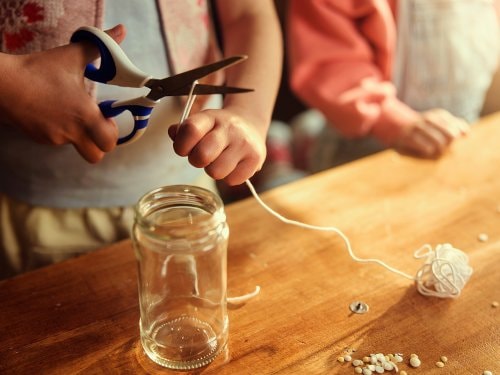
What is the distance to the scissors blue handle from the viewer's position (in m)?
0.59

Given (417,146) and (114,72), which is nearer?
(114,72)

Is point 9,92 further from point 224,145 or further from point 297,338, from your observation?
point 297,338

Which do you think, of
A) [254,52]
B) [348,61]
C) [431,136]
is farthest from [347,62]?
[254,52]

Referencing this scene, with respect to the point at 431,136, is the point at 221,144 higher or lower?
higher

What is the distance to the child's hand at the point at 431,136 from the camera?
1.01 metres

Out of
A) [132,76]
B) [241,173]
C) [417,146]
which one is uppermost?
[132,76]

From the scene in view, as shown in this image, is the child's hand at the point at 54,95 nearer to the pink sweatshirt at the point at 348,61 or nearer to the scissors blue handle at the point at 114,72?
the scissors blue handle at the point at 114,72

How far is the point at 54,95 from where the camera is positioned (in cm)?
60

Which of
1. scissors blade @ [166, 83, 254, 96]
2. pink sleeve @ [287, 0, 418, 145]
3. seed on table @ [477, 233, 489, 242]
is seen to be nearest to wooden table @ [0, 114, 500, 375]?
seed on table @ [477, 233, 489, 242]

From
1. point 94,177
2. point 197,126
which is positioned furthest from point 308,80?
point 197,126

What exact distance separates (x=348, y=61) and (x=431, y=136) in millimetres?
298

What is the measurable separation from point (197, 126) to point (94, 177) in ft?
0.94

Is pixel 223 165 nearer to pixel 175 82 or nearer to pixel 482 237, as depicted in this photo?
pixel 175 82

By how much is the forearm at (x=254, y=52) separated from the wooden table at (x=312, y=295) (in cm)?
16
